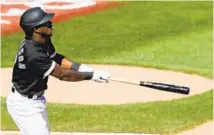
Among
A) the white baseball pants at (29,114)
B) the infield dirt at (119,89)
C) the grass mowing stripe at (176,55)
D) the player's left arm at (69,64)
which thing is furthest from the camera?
the grass mowing stripe at (176,55)

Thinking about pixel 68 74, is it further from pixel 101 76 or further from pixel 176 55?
pixel 176 55

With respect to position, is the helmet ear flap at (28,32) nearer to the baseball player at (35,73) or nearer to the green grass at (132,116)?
the baseball player at (35,73)

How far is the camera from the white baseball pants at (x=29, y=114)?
24.2 ft

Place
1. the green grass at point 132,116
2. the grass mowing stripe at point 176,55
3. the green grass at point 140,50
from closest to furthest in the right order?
the green grass at point 132,116 → the green grass at point 140,50 → the grass mowing stripe at point 176,55

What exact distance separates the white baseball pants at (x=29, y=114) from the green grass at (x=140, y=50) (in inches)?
130

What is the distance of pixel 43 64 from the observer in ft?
23.7

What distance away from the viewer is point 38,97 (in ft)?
24.6

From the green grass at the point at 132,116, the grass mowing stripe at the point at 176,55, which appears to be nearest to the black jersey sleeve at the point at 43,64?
the green grass at the point at 132,116

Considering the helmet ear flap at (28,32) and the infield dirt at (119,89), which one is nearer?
the helmet ear flap at (28,32)

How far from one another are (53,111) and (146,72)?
4701mm

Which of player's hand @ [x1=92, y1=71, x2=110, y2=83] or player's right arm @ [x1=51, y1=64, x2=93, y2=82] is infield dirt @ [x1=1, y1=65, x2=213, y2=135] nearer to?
player's right arm @ [x1=51, y1=64, x2=93, y2=82]

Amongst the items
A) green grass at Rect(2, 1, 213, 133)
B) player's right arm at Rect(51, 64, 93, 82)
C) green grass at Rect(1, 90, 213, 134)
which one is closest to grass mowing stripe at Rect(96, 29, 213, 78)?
green grass at Rect(2, 1, 213, 133)

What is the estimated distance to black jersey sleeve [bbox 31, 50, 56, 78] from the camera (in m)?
7.21

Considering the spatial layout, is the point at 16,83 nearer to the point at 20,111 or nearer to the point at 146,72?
the point at 20,111
